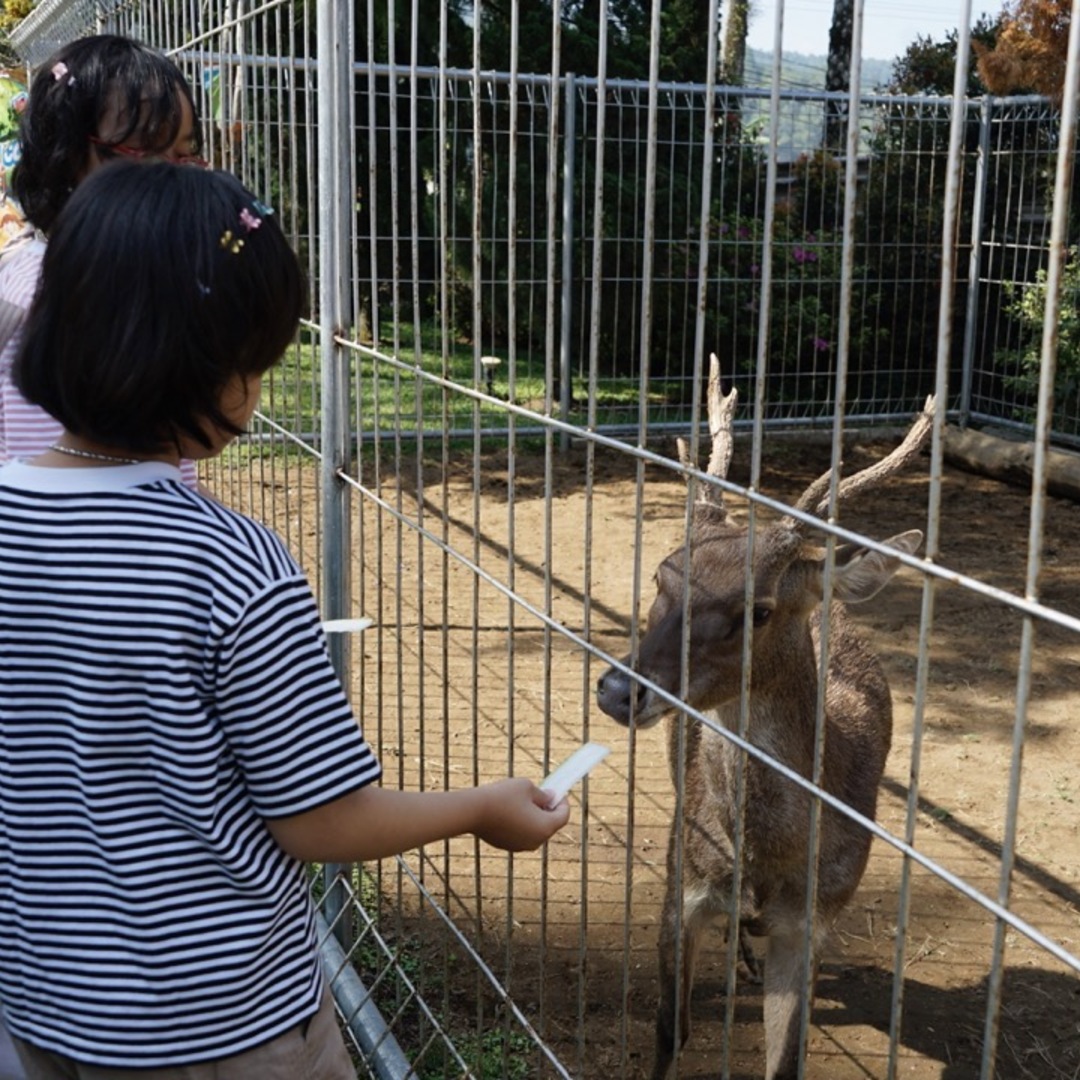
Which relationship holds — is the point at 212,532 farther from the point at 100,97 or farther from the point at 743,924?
the point at 743,924

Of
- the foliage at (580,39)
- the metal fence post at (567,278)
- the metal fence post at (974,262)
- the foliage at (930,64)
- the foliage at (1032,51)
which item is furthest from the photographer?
the foliage at (930,64)

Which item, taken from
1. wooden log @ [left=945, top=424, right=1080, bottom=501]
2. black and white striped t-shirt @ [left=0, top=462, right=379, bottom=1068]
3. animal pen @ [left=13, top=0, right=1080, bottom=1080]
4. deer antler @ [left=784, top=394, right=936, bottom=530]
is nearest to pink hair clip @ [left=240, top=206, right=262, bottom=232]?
black and white striped t-shirt @ [left=0, top=462, right=379, bottom=1068]

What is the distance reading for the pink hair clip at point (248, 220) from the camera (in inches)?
59.1

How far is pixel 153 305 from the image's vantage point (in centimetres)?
146

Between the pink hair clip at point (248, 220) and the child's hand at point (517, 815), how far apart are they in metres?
0.67

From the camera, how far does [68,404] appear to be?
1.50 meters

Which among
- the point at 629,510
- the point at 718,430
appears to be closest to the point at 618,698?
the point at 718,430

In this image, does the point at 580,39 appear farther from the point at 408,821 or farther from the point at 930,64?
the point at 408,821

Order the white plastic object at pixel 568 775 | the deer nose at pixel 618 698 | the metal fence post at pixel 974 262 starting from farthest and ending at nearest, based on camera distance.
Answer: the metal fence post at pixel 974 262
the deer nose at pixel 618 698
the white plastic object at pixel 568 775

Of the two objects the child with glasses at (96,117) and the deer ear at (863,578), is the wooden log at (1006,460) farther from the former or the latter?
the child with glasses at (96,117)

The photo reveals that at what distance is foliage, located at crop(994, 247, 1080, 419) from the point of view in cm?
955

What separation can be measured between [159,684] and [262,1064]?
46cm

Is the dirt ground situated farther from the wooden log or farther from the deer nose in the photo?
the wooden log

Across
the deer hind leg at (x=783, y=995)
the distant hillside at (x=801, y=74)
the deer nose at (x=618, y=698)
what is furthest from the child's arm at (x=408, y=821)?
the distant hillside at (x=801, y=74)
